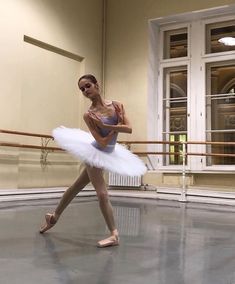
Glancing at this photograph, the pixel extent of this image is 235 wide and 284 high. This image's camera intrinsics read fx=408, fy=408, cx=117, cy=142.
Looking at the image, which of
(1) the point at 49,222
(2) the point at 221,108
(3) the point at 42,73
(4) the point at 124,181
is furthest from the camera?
(4) the point at 124,181

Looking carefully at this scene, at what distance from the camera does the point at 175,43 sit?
7418 mm

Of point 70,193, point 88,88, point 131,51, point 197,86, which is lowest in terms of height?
point 70,193

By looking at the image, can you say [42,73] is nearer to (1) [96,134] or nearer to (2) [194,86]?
(2) [194,86]

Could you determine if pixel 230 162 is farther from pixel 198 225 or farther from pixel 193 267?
pixel 193 267

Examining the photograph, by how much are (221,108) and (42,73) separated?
9.82ft

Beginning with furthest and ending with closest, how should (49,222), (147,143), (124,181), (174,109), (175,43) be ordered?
1. (175,43)
2. (174,109)
3. (147,143)
4. (124,181)
5. (49,222)

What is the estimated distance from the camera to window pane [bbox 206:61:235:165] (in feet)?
21.8

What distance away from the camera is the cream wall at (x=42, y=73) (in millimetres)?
5777

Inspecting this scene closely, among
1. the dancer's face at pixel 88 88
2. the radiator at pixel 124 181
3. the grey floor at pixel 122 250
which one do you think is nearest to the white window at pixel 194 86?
the radiator at pixel 124 181

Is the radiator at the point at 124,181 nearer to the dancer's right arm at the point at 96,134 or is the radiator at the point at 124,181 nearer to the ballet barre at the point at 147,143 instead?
the ballet barre at the point at 147,143

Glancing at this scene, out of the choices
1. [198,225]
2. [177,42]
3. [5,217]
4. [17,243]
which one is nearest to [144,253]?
[17,243]

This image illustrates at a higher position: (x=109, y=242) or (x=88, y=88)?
(x=88, y=88)

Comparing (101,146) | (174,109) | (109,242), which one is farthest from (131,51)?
(109,242)

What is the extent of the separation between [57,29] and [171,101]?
2335 mm
